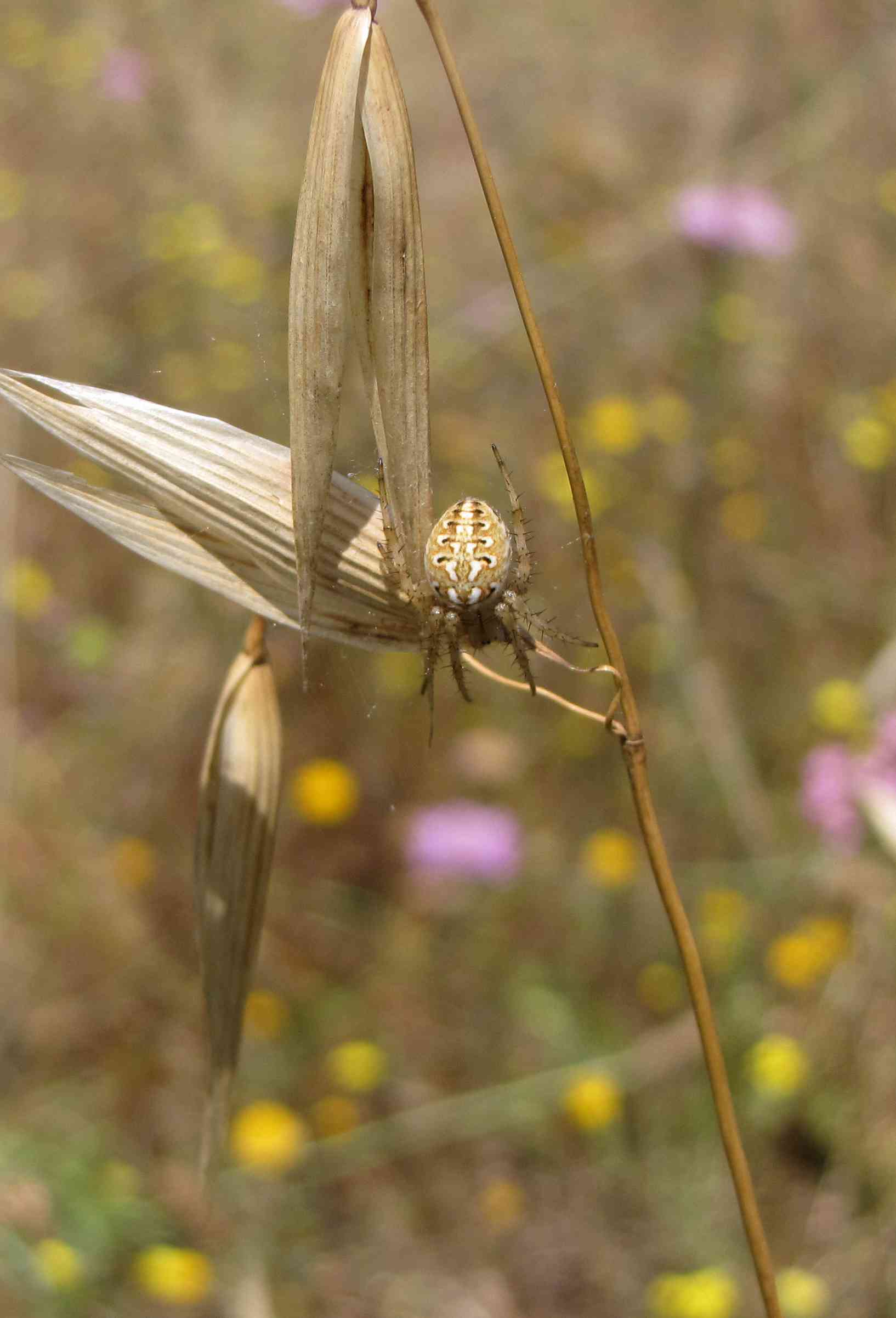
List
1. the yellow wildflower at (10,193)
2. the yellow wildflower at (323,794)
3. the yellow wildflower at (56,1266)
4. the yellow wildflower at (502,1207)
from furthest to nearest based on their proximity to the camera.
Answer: the yellow wildflower at (10,193) < the yellow wildflower at (323,794) < the yellow wildflower at (502,1207) < the yellow wildflower at (56,1266)

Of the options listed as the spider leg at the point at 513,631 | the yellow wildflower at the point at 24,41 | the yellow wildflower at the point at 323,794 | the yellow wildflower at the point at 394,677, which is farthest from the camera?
the yellow wildflower at the point at 24,41

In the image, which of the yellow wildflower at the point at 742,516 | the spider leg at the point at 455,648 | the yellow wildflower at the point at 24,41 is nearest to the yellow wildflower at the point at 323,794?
the yellow wildflower at the point at 742,516

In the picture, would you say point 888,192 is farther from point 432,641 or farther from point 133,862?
point 432,641

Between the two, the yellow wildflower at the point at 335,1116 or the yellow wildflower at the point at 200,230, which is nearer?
the yellow wildflower at the point at 335,1116

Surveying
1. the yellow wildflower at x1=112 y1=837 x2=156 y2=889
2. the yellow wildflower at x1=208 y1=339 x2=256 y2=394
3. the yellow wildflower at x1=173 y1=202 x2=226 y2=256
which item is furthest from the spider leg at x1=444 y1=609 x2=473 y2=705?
the yellow wildflower at x1=173 y1=202 x2=226 y2=256

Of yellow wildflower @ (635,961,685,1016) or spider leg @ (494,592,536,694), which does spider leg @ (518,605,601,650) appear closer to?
spider leg @ (494,592,536,694)

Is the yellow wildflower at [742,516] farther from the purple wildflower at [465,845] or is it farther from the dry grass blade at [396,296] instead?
the dry grass blade at [396,296]

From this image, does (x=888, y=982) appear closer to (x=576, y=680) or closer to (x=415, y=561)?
(x=576, y=680)
